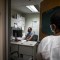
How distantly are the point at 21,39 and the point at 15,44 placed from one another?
16.4 inches

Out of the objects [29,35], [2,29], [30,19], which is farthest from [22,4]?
[2,29]

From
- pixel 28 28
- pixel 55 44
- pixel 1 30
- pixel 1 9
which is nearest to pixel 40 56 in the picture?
pixel 55 44

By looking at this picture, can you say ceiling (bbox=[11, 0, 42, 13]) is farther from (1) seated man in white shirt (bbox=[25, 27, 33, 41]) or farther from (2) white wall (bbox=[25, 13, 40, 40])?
(1) seated man in white shirt (bbox=[25, 27, 33, 41])

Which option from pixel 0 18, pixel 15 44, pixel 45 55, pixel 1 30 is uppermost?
pixel 0 18

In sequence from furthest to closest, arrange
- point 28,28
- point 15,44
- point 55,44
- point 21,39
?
point 28,28 < point 21,39 < point 15,44 < point 55,44

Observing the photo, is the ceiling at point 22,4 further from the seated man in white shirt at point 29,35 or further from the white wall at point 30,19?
the seated man in white shirt at point 29,35

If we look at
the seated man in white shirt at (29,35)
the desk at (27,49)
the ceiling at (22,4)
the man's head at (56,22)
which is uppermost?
the ceiling at (22,4)

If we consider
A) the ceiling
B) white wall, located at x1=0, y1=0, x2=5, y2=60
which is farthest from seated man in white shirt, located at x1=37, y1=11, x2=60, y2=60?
the ceiling

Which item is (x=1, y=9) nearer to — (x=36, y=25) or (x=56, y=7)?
(x=56, y=7)

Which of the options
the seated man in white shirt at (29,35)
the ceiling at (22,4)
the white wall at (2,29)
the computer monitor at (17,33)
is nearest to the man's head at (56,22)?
the white wall at (2,29)

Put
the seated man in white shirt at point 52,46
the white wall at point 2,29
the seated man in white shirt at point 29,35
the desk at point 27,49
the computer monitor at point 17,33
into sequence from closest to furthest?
1. the seated man in white shirt at point 52,46
2. the white wall at point 2,29
3. the desk at point 27,49
4. the computer monitor at point 17,33
5. the seated man in white shirt at point 29,35

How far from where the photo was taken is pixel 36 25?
3367 mm

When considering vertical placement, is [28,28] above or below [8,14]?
below

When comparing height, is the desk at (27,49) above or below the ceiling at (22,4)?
below
